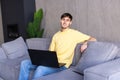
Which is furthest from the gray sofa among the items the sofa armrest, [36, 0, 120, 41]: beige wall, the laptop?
[36, 0, 120, 41]: beige wall

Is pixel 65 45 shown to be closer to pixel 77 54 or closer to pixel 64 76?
pixel 77 54

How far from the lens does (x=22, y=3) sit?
529 cm

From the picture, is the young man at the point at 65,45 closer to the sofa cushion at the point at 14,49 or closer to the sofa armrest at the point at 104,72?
the sofa armrest at the point at 104,72

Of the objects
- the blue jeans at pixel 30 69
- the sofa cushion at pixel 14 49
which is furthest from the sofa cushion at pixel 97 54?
the sofa cushion at pixel 14 49

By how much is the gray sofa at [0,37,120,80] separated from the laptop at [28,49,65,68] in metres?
0.14

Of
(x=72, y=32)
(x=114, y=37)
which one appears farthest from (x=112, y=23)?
(x=72, y=32)

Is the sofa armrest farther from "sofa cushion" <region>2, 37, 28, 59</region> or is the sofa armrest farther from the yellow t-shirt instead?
"sofa cushion" <region>2, 37, 28, 59</region>

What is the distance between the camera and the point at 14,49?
3955 mm

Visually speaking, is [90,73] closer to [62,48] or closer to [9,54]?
[62,48]

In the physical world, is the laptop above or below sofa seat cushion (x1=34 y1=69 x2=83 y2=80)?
above

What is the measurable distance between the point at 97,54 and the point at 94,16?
1.34m

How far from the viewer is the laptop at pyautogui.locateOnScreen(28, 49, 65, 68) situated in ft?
8.74

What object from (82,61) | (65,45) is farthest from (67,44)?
(82,61)

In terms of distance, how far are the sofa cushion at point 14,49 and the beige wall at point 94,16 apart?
97cm
